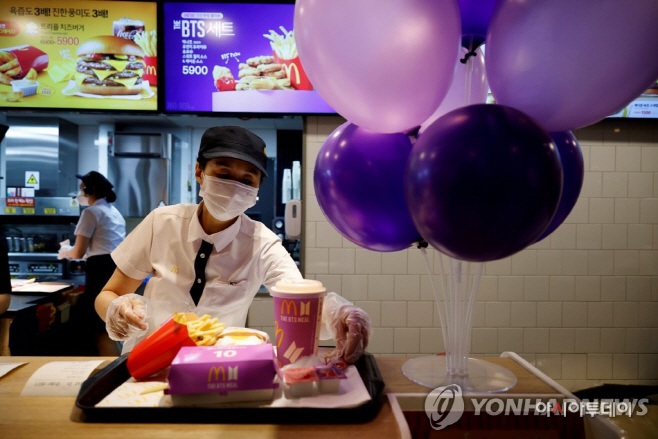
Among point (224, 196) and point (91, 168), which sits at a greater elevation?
point (91, 168)

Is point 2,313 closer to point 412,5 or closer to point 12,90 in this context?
point 12,90

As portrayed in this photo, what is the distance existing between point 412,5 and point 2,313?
2.64 meters

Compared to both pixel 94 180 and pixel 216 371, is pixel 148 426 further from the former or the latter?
pixel 94 180

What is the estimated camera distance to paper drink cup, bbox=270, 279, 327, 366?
89 centimetres

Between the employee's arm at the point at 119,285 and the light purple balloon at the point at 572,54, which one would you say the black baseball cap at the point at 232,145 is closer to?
the employee's arm at the point at 119,285

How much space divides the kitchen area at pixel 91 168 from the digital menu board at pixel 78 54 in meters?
1.23

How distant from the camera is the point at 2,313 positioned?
7.45 feet

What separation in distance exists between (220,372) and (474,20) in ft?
3.29

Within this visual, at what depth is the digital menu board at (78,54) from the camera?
2969 mm

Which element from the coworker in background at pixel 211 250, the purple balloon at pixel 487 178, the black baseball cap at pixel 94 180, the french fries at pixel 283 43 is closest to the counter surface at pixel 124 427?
the purple balloon at pixel 487 178

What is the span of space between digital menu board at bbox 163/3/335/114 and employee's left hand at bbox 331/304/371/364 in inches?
85.3

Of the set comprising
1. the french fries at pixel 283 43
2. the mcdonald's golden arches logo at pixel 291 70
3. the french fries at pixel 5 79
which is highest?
the french fries at pixel 283 43

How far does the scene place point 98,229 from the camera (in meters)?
3.77

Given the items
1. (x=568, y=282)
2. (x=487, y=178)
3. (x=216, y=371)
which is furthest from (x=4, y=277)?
(x=568, y=282)
